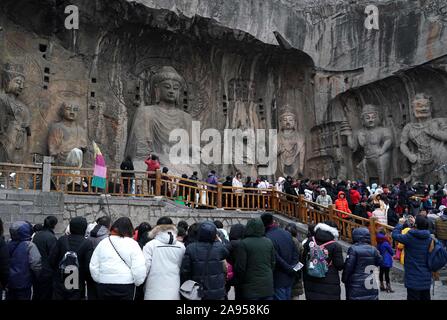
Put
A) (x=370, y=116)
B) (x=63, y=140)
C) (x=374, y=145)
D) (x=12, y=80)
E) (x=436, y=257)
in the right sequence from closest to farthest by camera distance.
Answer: (x=436, y=257) → (x=12, y=80) → (x=63, y=140) → (x=374, y=145) → (x=370, y=116)

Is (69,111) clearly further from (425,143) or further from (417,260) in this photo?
(417,260)

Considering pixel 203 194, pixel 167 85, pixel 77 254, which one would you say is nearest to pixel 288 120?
pixel 167 85

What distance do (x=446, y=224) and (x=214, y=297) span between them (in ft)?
16.9

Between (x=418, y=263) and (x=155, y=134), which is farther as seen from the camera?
A: (x=155, y=134)

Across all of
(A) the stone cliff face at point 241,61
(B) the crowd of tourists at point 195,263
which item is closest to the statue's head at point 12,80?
(A) the stone cliff face at point 241,61

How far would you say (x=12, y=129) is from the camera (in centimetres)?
1301

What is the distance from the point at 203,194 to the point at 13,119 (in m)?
5.36

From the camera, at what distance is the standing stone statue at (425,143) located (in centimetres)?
1514

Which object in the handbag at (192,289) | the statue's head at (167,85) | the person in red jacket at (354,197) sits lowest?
the handbag at (192,289)

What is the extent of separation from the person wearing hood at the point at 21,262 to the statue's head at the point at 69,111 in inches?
384

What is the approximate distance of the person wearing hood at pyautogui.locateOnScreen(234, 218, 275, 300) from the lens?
4.64m

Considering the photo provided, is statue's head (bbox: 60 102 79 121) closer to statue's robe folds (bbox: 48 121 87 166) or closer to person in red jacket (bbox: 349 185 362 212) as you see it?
statue's robe folds (bbox: 48 121 87 166)

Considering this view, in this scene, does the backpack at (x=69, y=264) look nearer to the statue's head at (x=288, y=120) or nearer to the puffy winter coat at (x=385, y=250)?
the puffy winter coat at (x=385, y=250)
